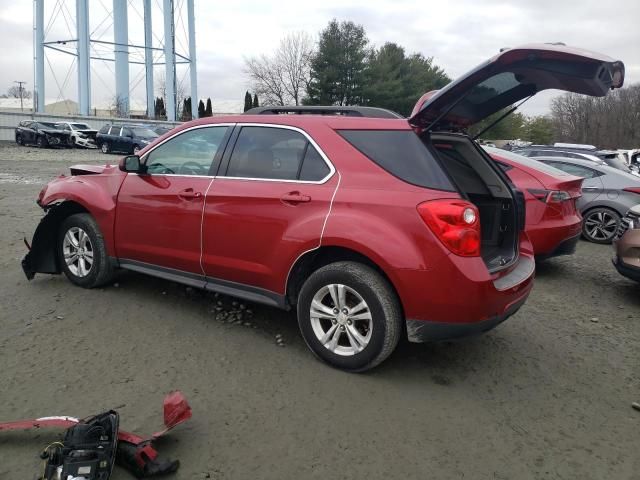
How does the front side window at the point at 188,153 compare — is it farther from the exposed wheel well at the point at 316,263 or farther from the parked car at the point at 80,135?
the parked car at the point at 80,135

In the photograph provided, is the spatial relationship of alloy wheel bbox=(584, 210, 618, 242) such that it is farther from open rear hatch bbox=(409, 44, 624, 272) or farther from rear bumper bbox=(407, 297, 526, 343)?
rear bumper bbox=(407, 297, 526, 343)

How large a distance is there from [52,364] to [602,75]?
12.8 ft

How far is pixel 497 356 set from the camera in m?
3.89

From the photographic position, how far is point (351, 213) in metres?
3.33

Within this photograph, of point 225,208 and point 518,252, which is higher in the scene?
point 225,208

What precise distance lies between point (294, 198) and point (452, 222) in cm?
107

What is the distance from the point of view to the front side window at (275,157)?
3607 mm

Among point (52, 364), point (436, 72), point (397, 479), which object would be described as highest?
point (436, 72)

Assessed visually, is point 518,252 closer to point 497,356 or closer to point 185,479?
point 497,356

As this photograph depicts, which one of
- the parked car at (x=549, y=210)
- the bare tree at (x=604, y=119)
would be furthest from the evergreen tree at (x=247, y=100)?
the parked car at (x=549, y=210)

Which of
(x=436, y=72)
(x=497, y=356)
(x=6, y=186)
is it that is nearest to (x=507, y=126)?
(x=436, y=72)

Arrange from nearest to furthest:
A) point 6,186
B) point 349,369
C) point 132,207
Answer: point 349,369 → point 132,207 → point 6,186

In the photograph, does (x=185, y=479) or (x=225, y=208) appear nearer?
(x=185, y=479)

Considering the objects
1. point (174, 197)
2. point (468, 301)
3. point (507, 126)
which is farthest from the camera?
point (507, 126)
